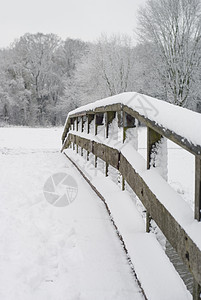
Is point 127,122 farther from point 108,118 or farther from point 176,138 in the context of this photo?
point 176,138

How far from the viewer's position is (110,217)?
3.01 m

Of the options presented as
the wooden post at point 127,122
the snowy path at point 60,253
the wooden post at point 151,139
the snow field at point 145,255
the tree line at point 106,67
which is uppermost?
the tree line at point 106,67

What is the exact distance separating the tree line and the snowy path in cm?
1429

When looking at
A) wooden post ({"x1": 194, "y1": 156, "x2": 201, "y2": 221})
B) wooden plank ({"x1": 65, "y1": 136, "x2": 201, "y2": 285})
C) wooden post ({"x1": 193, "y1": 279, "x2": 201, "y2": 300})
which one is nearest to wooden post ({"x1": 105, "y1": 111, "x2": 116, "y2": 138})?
wooden plank ({"x1": 65, "y1": 136, "x2": 201, "y2": 285})

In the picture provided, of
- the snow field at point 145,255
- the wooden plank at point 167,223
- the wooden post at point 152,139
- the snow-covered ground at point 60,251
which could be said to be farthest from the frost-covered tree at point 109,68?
the wooden post at point 152,139

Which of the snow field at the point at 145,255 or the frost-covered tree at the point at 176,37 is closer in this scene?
the snow field at the point at 145,255

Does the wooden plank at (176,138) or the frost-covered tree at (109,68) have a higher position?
the frost-covered tree at (109,68)

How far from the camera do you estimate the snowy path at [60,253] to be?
1.86 metres

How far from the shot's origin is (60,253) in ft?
7.56

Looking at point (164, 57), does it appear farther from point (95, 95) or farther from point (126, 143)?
point (126, 143)

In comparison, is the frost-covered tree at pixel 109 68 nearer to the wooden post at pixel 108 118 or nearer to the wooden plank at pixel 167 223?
the wooden post at pixel 108 118

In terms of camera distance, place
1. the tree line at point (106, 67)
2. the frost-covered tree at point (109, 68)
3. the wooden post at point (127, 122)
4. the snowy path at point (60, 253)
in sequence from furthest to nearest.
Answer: the frost-covered tree at point (109, 68) → the tree line at point (106, 67) → the wooden post at point (127, 122) → the snowy path at point (60, 253)

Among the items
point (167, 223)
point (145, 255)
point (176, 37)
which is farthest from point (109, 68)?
point (167, 223)

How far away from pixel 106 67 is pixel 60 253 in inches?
945
